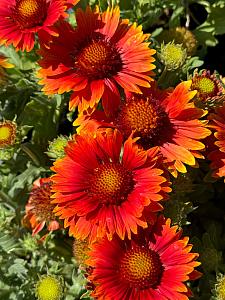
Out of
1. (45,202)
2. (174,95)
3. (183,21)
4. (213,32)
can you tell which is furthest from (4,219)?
(183,21)

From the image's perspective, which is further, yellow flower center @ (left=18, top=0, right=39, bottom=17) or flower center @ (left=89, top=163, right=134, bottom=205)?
yellow flower center @ (left=18, top=0, right=39, bottom=17)

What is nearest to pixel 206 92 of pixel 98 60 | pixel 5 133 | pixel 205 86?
pixel 205 86

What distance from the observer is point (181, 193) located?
2131mm

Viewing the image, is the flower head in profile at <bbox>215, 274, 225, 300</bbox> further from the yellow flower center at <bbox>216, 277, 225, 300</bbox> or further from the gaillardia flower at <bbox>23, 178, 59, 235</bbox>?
the gaillardia flower at <bbox>23, 178, 59, 235</bbox>

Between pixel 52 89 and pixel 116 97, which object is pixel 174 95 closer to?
pixel 116 97

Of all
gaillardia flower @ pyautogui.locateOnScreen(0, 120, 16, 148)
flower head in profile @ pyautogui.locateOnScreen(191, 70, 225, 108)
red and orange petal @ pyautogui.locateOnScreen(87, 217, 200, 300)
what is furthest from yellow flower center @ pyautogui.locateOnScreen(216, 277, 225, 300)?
gaillardia flower @ pyautogui.locateOnScreen(0, 120, 16, 148)

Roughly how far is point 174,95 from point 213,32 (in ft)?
3.53

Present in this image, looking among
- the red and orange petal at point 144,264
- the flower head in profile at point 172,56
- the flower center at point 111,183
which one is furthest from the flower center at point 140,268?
the flower head in profile at point 172,56

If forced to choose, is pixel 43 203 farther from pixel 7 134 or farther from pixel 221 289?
pixel 221 289

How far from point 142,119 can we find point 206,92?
1.08 ft

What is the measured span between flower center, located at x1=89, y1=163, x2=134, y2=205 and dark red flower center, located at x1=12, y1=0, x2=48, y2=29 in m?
0.62

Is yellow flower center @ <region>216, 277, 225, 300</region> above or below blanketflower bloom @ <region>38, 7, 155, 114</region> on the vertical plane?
below

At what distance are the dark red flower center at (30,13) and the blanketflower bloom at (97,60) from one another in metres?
0.10

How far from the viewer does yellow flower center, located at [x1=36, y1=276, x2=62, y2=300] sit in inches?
79.7
